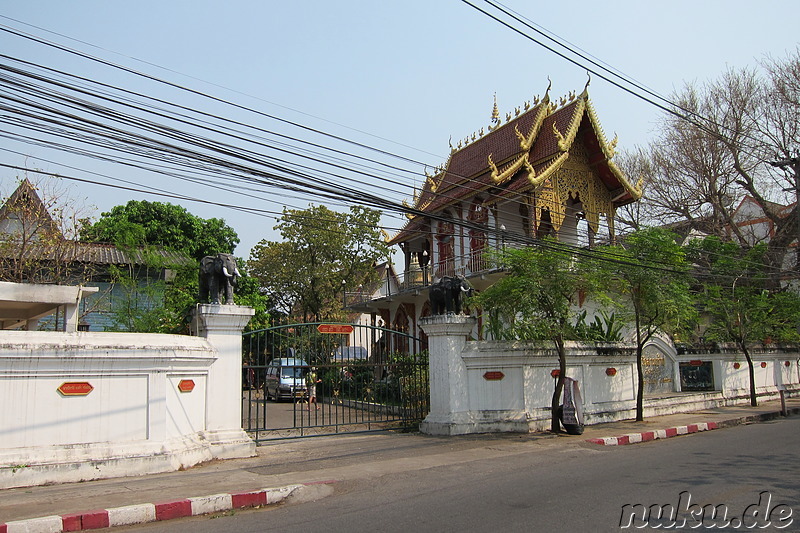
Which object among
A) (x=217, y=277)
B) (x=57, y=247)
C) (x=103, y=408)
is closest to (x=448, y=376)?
(x=217, y=277)

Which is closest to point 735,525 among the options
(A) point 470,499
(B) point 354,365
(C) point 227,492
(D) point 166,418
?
(A) point 470,499

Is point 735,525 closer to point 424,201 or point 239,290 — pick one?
point 424,201

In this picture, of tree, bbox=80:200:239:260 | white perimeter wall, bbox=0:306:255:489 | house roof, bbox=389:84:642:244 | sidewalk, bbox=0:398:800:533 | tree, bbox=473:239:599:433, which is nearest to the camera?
sidewalk, bbox=0:398:800:533

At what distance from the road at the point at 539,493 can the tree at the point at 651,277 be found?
4.04 meters

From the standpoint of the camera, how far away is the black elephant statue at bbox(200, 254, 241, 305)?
1034 centimetres

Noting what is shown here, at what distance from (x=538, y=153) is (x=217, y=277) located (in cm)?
1416

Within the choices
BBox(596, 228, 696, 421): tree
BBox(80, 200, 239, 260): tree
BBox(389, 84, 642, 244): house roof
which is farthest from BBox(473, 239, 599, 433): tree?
BBox(80, 200, 239, 260): tree

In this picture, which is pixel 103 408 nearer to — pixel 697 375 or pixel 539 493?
pixel 539 493

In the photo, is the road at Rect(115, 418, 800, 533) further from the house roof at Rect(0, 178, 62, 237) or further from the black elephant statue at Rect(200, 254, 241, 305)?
the house roof at Rect(0, 178, 62, 237)

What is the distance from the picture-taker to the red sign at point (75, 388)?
8.09 m

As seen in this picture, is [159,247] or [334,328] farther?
[159,247]

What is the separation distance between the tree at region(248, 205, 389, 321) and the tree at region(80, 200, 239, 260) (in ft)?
8.62

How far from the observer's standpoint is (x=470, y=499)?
671 centimetres

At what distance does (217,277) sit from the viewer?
10.4m
